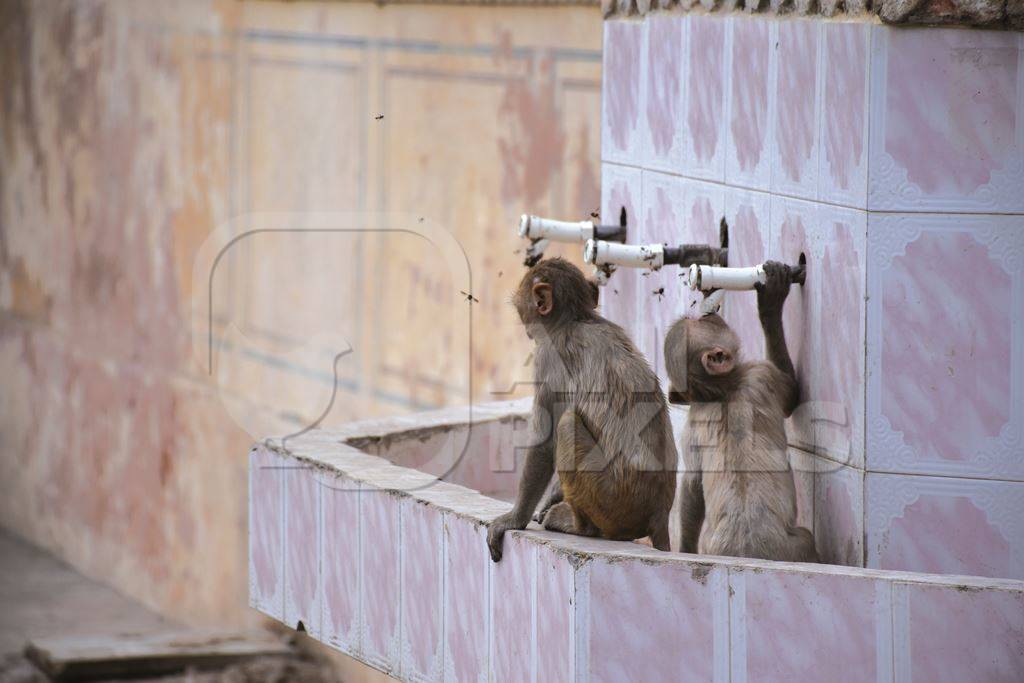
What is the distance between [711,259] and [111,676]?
6092 millimetres

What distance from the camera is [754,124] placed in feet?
17.2

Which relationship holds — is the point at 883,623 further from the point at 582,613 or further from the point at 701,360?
the point at 701,360

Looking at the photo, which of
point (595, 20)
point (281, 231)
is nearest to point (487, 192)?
point (595, 20)

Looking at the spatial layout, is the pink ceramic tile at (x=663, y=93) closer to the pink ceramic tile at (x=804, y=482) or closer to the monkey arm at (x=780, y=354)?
the monkey arm at (x=780, y=354)

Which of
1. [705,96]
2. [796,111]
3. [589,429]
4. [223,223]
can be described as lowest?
[589,429]

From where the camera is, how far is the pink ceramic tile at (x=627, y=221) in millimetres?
6168

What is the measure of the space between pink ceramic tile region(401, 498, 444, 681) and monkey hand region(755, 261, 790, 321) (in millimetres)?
1106

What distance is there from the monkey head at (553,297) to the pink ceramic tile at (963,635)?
1355mm

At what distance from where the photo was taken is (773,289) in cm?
493

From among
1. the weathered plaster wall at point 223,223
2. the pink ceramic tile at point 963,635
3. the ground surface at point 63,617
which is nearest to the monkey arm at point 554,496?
the pink ceramic tile at point 963,635

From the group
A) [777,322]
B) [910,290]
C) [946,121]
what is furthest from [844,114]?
[777,322]

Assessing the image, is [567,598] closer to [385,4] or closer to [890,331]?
[890,331]

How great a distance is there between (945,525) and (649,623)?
88 centimetres

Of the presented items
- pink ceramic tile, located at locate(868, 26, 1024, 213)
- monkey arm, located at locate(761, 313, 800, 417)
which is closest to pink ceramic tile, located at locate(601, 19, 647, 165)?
monkey arm, located at locate(761, 313, 800, 417)
